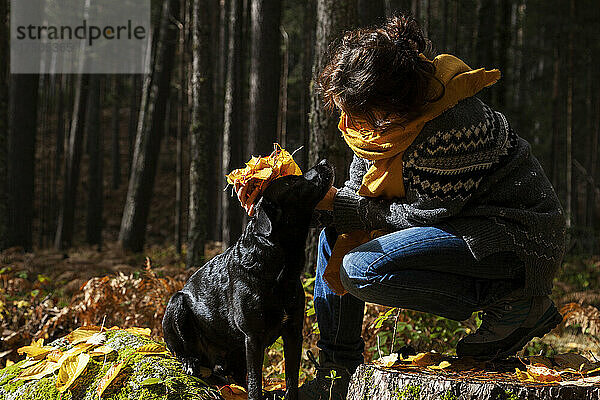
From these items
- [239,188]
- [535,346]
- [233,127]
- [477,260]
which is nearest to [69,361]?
[239,188]

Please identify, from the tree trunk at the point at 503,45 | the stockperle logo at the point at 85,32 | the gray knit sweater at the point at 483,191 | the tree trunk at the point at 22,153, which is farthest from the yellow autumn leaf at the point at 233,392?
the stockperle logo at the point at 85,32

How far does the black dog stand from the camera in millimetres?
3148

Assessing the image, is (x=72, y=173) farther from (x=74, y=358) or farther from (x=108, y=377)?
(x=108, y=377)

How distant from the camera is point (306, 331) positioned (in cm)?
557

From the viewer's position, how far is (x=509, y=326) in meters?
3.34

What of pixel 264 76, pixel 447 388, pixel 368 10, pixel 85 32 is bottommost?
pixel 447 388

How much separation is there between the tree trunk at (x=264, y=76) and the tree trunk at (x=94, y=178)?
34.8ft

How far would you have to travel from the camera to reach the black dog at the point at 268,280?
10.3 ft

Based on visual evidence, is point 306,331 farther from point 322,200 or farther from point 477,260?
point 477,260

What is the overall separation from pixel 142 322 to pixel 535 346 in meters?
3.76

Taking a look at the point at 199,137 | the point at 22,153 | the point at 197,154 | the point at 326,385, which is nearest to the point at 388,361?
the point at 326,385

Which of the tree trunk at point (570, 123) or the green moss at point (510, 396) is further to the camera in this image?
the tree trunk at point (570, 123)

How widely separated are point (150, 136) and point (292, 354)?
1157 centimetres

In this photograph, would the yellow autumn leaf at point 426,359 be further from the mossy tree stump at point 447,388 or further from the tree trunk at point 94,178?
the tree trunk at point 94,178
